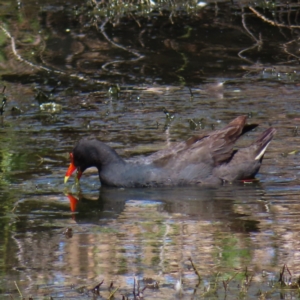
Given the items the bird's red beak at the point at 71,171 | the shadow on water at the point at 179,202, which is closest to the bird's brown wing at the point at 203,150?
the shadow on water at the point at 179,202

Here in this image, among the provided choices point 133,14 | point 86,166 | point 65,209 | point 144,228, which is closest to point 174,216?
point 144,228

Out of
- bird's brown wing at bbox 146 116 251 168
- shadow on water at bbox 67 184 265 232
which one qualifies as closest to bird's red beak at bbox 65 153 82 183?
shadow on water at bbox 67 184 265 232

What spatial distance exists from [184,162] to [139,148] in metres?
1.13

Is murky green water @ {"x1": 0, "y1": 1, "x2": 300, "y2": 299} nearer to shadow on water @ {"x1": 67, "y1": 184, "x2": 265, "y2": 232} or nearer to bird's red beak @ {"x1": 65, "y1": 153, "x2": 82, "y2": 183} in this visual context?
shadow on water @ {"x1": 67, "y1": 184, "x2": 265, "y2": 232}

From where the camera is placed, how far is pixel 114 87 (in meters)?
11.7

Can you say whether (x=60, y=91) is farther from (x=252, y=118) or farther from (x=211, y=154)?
(x=211, y=154)

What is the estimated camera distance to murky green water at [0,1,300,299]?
19.0 ft

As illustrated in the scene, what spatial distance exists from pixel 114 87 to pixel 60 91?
0.78 metres

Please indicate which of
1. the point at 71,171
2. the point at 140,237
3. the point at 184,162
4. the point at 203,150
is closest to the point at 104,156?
the point at 71,171

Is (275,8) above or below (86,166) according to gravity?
above

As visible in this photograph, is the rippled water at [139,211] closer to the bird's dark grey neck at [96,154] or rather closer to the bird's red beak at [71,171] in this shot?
the bird's red beak at [71,171]

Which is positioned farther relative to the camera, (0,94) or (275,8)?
(275,8)

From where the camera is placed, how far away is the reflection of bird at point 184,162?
27.2 ft

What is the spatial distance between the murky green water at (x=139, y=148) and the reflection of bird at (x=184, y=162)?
145 mm
